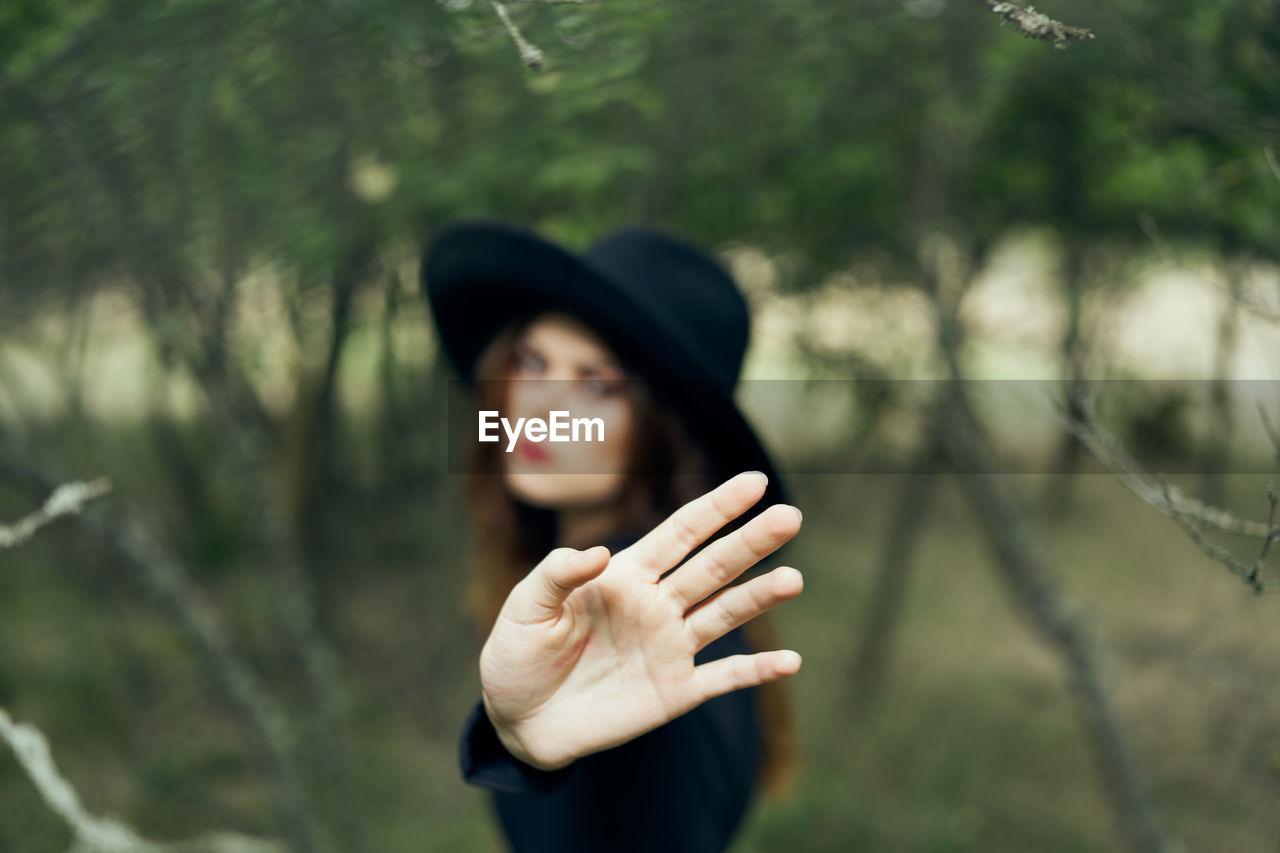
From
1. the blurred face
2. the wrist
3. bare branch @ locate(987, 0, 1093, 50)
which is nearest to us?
A: bare branch @ locate(987, 0, 1093, 50)

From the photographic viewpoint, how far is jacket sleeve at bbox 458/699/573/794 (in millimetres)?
1162

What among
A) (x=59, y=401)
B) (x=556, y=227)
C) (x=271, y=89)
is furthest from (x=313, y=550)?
(x=271, y=89)

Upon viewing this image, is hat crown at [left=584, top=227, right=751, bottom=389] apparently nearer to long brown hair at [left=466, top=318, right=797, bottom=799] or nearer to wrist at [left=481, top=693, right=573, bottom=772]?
long brown hair at [left=466, top=318, right=797, bottom=799]

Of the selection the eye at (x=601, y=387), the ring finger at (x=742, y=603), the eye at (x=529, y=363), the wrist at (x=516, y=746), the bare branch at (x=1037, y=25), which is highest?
the bare branch at (x=1037, y=25)

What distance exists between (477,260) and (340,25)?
18.7 inches

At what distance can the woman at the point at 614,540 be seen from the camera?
100 cm

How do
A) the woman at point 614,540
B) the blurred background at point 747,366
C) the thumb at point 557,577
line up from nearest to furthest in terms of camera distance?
the thumb at point 557,577 → the woman at point 614,540 → the blurred background at point 747,366

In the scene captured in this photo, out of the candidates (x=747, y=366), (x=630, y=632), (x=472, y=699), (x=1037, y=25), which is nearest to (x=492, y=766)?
(x=630, y=632)

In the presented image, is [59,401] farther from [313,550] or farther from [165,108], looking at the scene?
[165,108]

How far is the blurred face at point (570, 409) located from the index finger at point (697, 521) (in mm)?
596

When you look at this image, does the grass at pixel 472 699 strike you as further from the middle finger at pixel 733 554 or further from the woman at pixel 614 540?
the middle finger at pixel 733 554

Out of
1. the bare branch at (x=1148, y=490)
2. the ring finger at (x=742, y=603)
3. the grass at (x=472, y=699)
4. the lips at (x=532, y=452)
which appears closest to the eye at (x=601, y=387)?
the lips at (x=532, y=452)

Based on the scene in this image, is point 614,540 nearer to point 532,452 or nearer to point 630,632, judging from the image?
point 532,452
